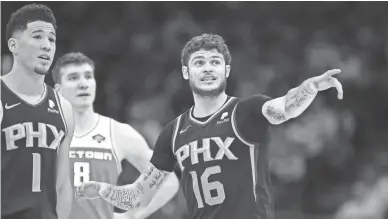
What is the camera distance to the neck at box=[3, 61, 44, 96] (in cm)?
629

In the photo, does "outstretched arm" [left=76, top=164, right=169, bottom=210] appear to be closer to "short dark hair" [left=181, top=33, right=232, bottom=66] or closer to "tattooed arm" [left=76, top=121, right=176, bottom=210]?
"tattooed arm" [left=76, top=121, right=176, bottom=210]

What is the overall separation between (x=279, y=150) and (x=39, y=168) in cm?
798

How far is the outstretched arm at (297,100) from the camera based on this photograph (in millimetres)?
5409

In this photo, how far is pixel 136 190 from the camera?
6625 mm

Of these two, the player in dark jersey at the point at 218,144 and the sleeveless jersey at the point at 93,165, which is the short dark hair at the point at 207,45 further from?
the sleeveless jersey at the point at 93,165

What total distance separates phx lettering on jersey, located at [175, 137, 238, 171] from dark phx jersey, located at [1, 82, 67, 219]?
3.67 ft

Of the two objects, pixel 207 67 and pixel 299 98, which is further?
pixel 207 67

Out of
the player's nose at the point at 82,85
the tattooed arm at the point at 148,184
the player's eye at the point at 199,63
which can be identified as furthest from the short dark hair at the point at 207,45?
the player's nose at the point at 82,85

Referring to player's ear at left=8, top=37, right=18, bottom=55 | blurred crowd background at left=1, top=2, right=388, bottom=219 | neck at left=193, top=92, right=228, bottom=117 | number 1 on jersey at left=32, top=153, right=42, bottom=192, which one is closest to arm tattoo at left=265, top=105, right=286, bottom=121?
neck at left=193, top=92, right=228, bottom=117

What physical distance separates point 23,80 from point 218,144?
1.79 m

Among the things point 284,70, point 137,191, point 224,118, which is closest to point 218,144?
point 224,118

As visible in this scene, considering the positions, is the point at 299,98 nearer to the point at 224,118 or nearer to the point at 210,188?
the point at 224,118

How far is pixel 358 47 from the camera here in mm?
14898

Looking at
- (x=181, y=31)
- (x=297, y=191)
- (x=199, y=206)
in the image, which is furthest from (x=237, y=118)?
(x=181, y=31)
